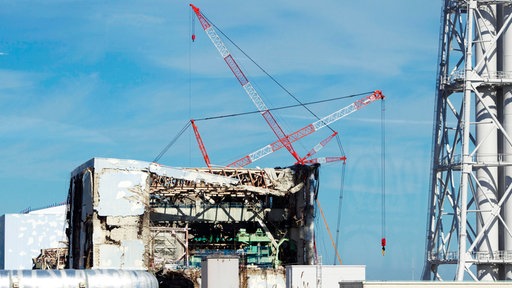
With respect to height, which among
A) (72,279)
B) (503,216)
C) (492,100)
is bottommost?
(72,279)

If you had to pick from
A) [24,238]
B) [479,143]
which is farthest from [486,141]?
[24,238]

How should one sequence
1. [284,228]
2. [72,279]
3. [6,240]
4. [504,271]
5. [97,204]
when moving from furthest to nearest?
[6,240] → [284,228] → [97,204] → [504,271] → [72,279]

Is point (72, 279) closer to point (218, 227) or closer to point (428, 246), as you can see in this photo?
point (428, 246)

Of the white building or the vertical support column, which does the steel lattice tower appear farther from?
the white building

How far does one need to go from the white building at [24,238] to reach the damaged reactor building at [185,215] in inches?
2137

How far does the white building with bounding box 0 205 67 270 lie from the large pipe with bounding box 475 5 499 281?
93692mm

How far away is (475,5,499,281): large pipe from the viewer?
97750 millimetres

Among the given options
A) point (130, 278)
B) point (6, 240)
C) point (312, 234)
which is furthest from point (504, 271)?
point (6, 240)

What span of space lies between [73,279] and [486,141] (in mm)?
41369

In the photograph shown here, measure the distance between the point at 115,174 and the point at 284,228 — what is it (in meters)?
26.5

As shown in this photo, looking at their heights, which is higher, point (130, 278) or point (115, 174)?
point (115, 174)

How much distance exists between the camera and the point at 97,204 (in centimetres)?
10550

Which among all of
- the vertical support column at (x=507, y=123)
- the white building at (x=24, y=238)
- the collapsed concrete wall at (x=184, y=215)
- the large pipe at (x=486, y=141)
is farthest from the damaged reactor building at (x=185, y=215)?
the white building at (x=24, y=238)

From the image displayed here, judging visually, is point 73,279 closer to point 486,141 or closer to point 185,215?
point 486,141
